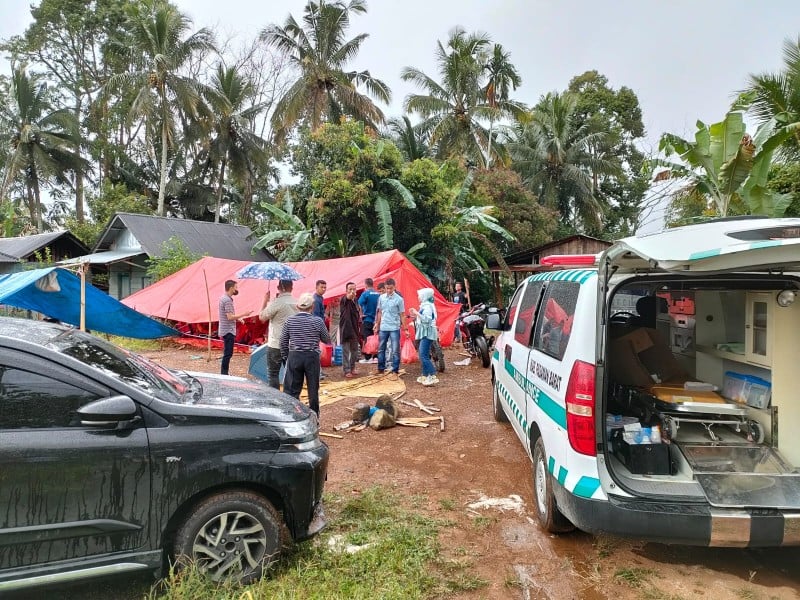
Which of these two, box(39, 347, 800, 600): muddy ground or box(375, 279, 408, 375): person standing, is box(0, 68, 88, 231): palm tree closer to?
box(375, 279, 408, 375): person standing

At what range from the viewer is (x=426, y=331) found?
8828 millimetres

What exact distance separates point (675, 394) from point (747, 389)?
1.78ft

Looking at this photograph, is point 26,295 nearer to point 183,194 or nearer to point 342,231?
point 342,231

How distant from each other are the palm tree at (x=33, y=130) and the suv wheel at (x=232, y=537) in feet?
109

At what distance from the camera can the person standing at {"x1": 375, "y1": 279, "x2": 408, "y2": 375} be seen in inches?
359

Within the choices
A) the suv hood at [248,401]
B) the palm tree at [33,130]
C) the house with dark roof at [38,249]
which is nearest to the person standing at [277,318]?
the suv hood at [248,401]

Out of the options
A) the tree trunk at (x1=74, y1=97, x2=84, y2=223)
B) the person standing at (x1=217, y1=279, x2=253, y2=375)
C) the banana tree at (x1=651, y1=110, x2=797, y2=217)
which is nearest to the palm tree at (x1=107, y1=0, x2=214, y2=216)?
the tree trunk at (x1=74, y1=97, x2=84, y2=223)

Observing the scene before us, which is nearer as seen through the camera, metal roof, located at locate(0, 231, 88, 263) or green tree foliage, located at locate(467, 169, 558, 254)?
green tree foliage, located at locate(467, 169, 558, 254)

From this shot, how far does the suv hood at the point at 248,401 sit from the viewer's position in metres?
3.23

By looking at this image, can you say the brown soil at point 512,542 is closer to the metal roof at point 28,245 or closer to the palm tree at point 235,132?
the metal roof at point 28,245

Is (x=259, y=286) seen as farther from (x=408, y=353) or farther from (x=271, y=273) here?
(x=408, y=353)

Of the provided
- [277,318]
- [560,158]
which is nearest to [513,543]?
[277,318]

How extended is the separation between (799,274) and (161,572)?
4.15m

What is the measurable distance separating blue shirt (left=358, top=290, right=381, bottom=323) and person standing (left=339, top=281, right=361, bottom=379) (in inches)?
31.8
